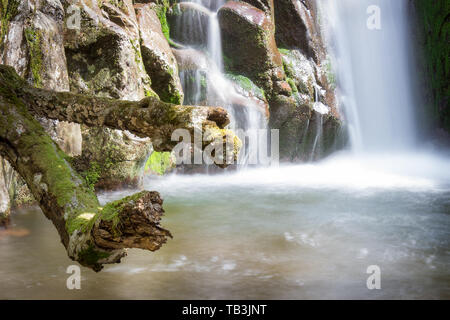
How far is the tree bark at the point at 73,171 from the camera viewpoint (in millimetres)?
1595

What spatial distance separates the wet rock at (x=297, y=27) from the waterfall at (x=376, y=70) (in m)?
1.42

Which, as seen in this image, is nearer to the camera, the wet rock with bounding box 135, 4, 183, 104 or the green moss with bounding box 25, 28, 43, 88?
the green moss with bounding box 25, 28, 43, 88

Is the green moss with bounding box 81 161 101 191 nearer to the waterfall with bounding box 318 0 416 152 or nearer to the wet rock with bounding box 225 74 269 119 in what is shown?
the wet rock with bounding box 225 74 269 119

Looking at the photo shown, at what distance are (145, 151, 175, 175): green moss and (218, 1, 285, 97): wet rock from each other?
Answer: 311cm

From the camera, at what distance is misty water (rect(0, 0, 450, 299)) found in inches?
133

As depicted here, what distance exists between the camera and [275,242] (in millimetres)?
4688

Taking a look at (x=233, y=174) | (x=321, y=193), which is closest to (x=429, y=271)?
(x=321, y=193)

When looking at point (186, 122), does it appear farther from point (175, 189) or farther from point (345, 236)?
point (175, 189)

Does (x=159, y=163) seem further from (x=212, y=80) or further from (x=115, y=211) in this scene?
(x=115, y=211)

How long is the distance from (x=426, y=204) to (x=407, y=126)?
28.3 ft

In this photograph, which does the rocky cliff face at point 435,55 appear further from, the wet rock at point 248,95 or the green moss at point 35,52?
the green moss at point 35,52

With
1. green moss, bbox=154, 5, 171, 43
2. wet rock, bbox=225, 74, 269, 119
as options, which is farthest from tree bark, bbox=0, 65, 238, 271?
green moss, bbox=154, 5, 171, 43

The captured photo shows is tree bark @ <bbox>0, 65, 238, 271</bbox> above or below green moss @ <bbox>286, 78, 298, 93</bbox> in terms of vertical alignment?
below

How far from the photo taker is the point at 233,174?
10.2 metres
